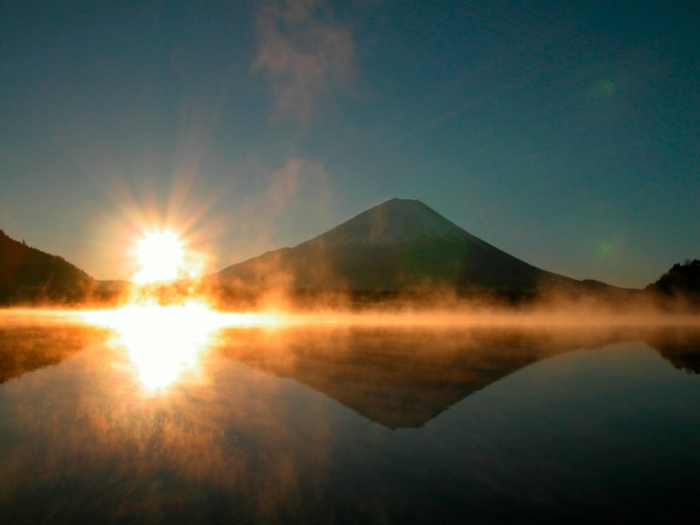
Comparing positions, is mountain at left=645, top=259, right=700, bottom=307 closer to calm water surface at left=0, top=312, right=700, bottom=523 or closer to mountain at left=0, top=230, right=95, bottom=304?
calm water surface at left=0, top=312, right=700, bottom=523

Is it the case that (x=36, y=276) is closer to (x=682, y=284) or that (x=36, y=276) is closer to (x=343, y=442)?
(x=343, y=442)

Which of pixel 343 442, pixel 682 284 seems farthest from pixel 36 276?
pixel 682 284

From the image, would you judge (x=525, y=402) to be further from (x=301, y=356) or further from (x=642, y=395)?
(x=301, y=356)

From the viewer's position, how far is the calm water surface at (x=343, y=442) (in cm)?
684

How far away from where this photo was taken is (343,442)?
31.6 feet

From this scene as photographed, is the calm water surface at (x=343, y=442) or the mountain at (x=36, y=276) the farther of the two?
the mountain at (x=36, y=276)

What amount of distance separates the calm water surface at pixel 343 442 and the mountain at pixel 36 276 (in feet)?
282

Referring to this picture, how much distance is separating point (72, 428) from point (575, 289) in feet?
641

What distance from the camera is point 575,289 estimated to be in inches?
7372

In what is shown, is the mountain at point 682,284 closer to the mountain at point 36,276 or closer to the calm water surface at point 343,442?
the calm water surface at point 343,442

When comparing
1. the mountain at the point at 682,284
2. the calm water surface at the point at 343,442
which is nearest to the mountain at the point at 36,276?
the calm water surface at the point at 343,442

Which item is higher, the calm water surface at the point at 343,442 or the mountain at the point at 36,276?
the mountain at the point at 36,276

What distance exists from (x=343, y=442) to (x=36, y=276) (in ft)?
366

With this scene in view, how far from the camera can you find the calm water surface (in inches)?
269
